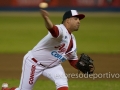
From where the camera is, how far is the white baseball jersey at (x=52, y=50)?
677 centimetres

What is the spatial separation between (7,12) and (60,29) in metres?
25.6

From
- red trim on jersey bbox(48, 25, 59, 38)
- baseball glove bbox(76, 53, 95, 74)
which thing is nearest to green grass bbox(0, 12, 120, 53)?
baseball glove bbox(76, 53, 95, 74)

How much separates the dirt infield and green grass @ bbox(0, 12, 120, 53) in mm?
1720

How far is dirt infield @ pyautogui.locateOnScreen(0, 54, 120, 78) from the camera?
37.9ft

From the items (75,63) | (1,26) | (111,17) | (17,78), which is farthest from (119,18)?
(75,63)

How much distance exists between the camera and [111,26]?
→ 82.0 ft

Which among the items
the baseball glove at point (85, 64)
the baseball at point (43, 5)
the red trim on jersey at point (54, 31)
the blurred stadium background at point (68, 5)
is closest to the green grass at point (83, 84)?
the baseball glove at point (85, 64)

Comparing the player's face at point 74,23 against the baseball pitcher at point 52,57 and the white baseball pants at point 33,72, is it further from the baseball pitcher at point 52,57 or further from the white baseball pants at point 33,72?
the white baseball pants at point 33,72

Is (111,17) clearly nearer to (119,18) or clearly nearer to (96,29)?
(119,18)

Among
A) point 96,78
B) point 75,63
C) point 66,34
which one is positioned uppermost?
point 66,34

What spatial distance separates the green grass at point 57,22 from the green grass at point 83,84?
5.80 metres

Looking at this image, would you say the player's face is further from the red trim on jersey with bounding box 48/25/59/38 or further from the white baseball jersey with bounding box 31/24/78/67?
the red trim on jersey with bounding box 48/25/59/38

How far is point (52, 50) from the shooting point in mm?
6895

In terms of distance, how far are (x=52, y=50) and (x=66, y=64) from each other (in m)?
6.23
